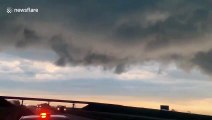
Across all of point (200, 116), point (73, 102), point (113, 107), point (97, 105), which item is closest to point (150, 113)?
point (200, 116)

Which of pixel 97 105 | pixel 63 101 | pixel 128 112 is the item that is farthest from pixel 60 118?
pixel 63 101

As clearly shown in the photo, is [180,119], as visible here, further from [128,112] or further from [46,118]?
[46,118]

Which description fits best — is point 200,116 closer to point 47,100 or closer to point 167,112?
point 167,112

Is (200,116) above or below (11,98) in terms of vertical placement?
below

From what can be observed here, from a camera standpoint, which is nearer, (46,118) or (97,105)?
(46,118)

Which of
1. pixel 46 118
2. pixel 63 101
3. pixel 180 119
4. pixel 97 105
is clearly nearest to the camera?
pixel 46 118

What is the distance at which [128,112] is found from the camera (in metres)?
76.1

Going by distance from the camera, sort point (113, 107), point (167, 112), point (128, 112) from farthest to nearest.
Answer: point (113, 107) < point (128, 112) < point (167, 112)

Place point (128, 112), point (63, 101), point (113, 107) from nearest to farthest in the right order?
1. point (128, 112)
2. point (113, 107)
3. point (63, 101)

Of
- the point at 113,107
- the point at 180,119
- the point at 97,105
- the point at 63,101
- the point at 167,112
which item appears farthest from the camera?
the point at 63,101

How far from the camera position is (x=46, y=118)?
15734 millimetres

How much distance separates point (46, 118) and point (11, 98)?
101692mm

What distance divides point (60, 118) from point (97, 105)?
83.2 m

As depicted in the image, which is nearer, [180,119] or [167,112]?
[180,119]
